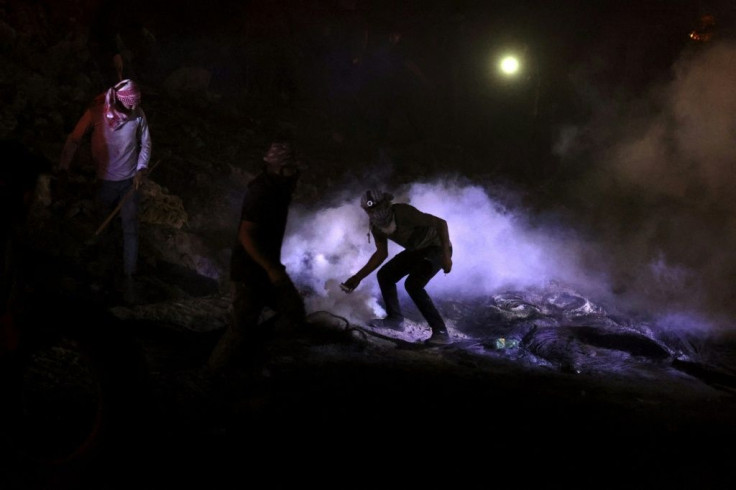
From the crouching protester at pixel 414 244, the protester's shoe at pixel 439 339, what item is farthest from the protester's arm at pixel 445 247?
the protester's shoe at pixel 439 339

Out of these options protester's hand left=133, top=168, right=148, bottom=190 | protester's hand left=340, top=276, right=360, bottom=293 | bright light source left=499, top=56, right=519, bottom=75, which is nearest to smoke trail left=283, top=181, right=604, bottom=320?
protester's hand left=340, top=276, right=360, bottom=293

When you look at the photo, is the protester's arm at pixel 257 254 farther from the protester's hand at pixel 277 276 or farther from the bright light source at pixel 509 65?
the bright light source at pixel 509 65

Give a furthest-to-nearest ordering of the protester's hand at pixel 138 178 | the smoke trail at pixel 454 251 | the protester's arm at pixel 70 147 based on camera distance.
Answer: the smoke trail at pixel 454 251
the protester's hand at pixel 138 178
the protester's arm at pixel 70 147

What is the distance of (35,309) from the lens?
2.12 meters

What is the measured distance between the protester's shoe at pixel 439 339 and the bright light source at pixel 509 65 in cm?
1015

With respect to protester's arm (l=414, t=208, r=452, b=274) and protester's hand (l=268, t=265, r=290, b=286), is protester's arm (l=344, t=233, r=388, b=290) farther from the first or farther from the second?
protester's hand (l=268, t=265, r=290, b=286)

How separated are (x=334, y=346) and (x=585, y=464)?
2.59 m

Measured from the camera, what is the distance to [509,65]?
13148mm

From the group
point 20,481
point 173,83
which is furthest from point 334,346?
point 173,83

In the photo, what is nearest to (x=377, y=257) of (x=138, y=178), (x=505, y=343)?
(x=505, y=343)

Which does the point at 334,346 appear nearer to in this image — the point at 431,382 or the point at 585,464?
the point at 431,382

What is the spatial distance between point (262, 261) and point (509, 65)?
39.5ft

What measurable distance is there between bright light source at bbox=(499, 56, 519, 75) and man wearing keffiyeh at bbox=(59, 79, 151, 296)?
10.8m

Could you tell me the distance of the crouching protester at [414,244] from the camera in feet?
17.9
